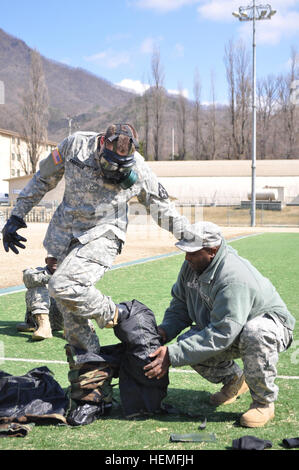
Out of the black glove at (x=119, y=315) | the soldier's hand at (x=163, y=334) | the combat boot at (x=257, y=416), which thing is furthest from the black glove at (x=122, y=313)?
the combat boot at (x=257, y=416)

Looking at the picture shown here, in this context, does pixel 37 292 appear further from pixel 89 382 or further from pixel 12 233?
pixel 89 382

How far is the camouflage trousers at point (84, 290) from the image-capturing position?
11.8 ft

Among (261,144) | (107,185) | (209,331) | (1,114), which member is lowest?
(209,331)

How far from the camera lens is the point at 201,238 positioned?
138 inches

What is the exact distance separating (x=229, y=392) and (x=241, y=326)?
0.72m

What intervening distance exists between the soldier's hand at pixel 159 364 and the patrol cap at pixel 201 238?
0.64 meters

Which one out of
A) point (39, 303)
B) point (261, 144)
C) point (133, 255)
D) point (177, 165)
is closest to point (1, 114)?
point (261, 144)

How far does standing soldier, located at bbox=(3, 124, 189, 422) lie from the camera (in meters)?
3.65

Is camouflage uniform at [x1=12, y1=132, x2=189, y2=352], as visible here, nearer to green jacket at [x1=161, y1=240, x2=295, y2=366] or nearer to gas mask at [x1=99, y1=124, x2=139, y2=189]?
gas mask at [x1=99, y1=124, x2=139, y2=189]

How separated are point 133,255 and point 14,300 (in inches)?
297

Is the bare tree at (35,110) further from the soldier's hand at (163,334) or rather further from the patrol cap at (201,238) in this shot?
the patrol cap at (201,238)

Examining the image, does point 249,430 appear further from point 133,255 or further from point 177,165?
point 177,165

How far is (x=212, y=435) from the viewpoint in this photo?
3.27 m

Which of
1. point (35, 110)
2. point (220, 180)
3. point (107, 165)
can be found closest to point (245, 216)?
point (220, 180)
